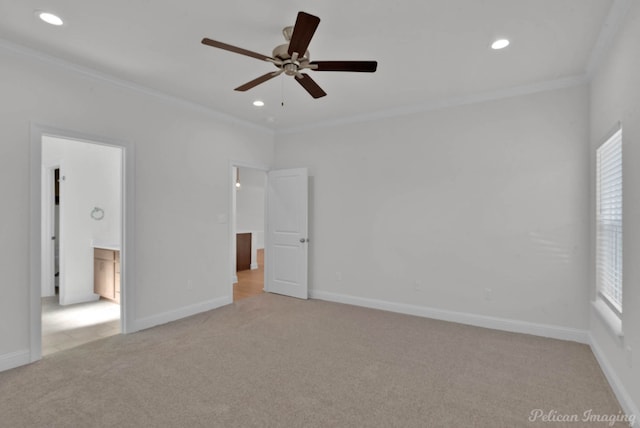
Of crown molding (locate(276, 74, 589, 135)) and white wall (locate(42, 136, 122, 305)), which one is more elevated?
crown molding (locate(276, 74, 589, 135))

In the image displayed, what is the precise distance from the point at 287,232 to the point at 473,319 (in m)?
2.93

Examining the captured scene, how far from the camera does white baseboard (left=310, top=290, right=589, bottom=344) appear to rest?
3.46m

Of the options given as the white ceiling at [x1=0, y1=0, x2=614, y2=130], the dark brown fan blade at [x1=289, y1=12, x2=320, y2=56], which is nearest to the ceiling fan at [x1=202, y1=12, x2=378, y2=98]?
the dark brown fan blade at [x1=289, y1=12, x2=320, y2=56]

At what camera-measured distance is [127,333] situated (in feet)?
11.8

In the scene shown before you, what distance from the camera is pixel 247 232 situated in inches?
303

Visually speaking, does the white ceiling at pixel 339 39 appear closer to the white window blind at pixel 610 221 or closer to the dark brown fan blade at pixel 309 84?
the dark brown fan blade at pixel 309 84

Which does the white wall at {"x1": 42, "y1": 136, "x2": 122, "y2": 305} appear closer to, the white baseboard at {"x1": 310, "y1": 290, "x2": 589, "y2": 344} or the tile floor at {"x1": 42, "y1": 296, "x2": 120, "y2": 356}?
the tile floor at {"x1": 42, "y1": 296, "x2": 120, "y2": 356}

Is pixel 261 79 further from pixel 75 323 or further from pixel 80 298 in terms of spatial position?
pixel 80 298

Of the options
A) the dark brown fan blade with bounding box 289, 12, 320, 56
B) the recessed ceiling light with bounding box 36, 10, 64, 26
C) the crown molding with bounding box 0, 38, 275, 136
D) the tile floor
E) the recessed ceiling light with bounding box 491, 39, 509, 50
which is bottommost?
the tile floor

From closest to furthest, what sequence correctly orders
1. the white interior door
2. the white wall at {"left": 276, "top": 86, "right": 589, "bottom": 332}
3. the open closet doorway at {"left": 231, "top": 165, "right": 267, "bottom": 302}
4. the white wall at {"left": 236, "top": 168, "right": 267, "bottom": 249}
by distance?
1. the white wall at {"left": 276, "top": 86, "right": 589, "bottom": 332}
2. the white interior door
3. the open closet doorway at {"left": 231, "top": 165, "right": 267, "bottom": 302}
4. the white wall at {"left": 236, "top": 168, "right": 267, "bottom": 249}

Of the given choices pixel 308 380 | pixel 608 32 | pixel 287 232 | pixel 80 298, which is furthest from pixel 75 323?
pixel 608 32

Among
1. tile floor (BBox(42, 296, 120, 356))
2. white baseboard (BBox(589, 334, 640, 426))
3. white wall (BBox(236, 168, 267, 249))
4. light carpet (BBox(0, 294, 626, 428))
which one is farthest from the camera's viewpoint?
white wall (BBox(236, 168, 267, 249))

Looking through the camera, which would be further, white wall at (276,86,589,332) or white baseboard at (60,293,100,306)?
white baseboard at (60,293,100,306)

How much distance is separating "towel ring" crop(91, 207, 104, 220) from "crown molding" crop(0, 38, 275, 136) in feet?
7.54
